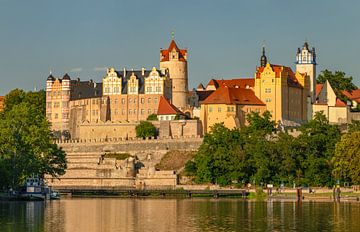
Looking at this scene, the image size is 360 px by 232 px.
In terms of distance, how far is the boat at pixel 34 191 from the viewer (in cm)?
9231

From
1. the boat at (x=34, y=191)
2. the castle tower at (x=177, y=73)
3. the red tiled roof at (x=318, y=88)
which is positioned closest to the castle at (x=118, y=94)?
the castle tower at (x=177, y=73)

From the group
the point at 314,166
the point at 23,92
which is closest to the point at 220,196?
the point at 314,166

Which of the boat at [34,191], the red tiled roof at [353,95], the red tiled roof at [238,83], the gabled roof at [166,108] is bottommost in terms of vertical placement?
the boat at [34,191]

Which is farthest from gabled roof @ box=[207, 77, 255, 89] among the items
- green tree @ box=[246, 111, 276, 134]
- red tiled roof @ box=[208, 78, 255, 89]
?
green tree @ box=[246, 111, 276, 134]

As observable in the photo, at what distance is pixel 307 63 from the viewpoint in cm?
13975

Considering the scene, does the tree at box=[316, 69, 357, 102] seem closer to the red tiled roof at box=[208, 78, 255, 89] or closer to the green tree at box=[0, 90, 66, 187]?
the red tiled roof at box=[208, 78, 255, 89]

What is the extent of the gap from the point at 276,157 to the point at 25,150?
74.9 feet

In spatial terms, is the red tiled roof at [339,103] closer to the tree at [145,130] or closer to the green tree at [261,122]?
the green tree at [261,122]

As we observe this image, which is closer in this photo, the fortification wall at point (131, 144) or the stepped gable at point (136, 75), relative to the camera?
the fortification wall at point (131, 144)

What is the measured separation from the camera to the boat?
92312 millimetres

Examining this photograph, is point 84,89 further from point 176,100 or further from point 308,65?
point 308,65

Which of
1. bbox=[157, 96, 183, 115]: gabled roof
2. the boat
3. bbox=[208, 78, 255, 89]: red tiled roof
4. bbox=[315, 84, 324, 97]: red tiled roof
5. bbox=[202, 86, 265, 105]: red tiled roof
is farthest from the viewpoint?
bbox=[208, 78, 255, 89]: red tiled roof

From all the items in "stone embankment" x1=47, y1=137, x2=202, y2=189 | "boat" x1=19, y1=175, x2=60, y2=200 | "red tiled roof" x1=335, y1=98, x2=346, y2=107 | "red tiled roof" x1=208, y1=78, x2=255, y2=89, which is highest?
"red tiled roof" x1=208, y1=78, x2=255, y2=89

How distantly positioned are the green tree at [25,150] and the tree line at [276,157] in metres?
14.2
